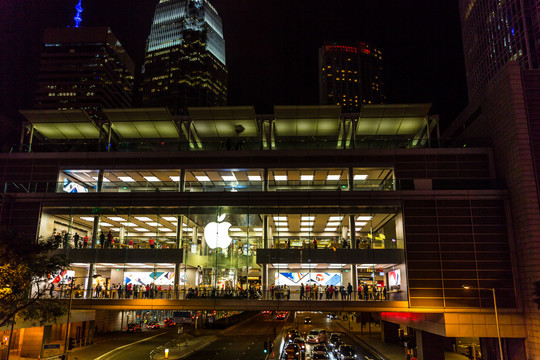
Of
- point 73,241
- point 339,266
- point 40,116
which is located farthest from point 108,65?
point 339,266

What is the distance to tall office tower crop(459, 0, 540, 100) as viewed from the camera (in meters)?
94.8

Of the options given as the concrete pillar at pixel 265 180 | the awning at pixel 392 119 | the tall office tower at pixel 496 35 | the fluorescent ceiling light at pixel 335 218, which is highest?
the tall office tower at pixel 496 35

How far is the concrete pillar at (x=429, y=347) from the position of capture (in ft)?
127

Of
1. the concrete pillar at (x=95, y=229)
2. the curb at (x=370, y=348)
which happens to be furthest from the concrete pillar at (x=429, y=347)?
the concrete pillar at (x=95, y=229)

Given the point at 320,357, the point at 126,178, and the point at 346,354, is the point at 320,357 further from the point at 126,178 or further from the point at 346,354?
the point at 126,178

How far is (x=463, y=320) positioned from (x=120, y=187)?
34.0m

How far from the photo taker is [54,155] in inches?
1790

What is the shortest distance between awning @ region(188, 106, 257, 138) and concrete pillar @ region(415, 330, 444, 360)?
88.2ft

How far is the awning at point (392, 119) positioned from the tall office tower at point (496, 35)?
63035 millimetres

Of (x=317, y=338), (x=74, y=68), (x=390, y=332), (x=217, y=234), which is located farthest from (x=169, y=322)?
(x=74, y=68)

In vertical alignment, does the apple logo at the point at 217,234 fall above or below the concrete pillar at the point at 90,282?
above

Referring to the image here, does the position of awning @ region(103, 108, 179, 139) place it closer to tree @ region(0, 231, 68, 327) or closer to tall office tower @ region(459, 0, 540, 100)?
tree @ region(0, 231, 68, 327)

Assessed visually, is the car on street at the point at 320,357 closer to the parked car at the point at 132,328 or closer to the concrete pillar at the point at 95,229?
the concrete pillar at the point at 95,229

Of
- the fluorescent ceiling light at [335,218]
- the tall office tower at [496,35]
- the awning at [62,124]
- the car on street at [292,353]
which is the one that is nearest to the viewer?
the car on street at [292,353]
